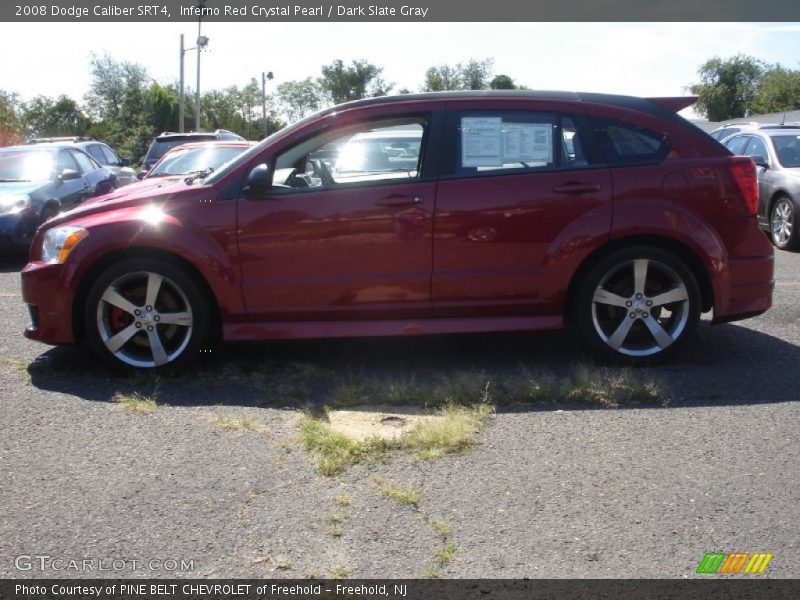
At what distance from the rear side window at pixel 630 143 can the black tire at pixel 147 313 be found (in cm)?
277

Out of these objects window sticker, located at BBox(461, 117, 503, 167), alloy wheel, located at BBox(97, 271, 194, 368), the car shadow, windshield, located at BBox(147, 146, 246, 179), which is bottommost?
the car shadow

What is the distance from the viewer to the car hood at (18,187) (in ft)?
34.4

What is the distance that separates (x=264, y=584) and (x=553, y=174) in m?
3.31

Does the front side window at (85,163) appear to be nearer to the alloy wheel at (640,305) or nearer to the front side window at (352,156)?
the front side window at (352,156)

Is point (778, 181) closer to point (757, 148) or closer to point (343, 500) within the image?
point (757, 148)

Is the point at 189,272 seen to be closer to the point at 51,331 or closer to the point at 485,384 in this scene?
the point at 51,331

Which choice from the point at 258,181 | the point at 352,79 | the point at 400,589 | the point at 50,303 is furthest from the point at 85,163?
the point at 352,79

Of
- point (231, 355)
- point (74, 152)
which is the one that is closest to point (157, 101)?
point (74, 152)

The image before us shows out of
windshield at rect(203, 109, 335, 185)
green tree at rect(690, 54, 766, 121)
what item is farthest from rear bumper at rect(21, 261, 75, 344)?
green tree at rect(690, 54, 766, 121)

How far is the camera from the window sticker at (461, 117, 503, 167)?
5.28 m

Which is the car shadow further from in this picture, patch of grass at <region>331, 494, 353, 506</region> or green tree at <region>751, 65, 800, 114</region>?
green tree at <region>751, 65, 800, 114</region>

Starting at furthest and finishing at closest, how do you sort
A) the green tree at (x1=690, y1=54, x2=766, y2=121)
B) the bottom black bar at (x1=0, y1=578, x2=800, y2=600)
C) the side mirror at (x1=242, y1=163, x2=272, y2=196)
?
1. the green tree at (x1=690, y1=54, x2=766, y2=121)
2. the side mirror at (x1=242, y1=163, x2=272, y2=196)
3. the bottom black bar at (x1=0, y1=578, x2=800, y2=600)

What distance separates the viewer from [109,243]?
5.15m

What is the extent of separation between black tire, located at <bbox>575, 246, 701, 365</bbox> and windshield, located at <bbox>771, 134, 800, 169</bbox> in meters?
7.03
